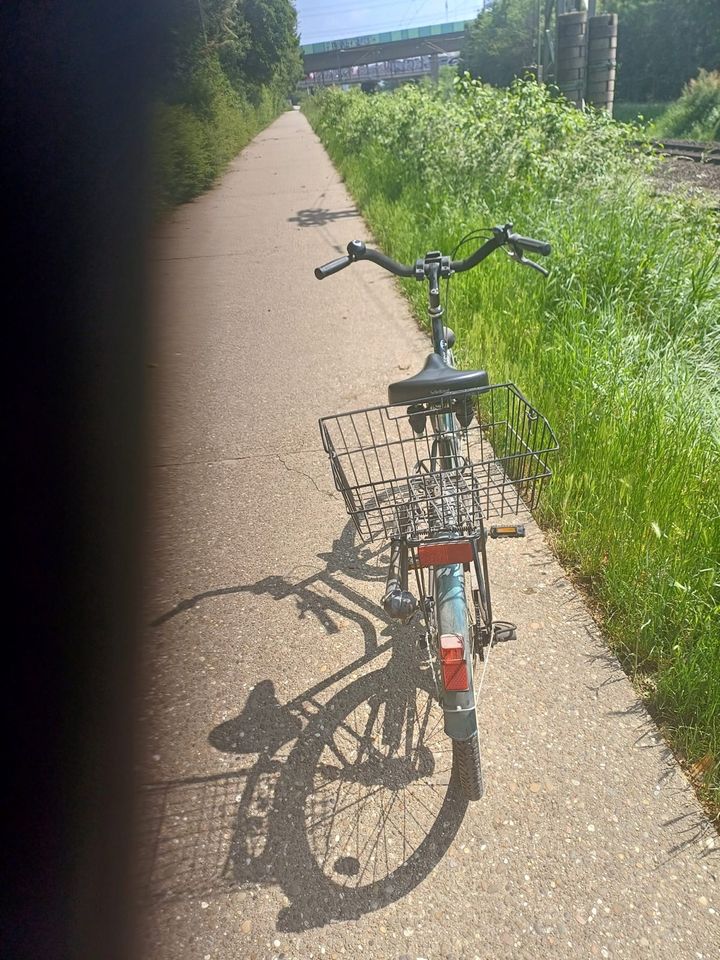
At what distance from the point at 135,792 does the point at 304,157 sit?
2091cm

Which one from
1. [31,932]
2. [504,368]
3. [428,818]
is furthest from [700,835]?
[504,368]

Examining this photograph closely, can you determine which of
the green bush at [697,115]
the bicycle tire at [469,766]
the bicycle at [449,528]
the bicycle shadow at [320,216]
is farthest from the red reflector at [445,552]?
the green bush at [697,115]

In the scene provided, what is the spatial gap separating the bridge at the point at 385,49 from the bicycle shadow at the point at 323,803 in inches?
2090

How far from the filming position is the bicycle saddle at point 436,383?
1.81m

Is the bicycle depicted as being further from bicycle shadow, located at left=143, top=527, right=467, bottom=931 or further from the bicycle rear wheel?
bicycle shadow, located at left=143, top=527, right=467, bottom=931

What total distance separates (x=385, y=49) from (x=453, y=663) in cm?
6895

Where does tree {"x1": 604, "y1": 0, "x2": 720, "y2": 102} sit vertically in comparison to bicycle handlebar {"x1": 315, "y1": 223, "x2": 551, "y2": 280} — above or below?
above

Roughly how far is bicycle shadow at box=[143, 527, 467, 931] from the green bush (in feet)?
103

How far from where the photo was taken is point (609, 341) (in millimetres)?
4387

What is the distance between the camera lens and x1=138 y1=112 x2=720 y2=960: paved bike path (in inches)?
74.4

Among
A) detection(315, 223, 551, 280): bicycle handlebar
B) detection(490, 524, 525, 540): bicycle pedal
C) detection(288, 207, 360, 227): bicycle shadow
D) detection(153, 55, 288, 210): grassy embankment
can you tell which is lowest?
detection(490, 524, 525, 540): bicycle pedal

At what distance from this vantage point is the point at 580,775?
2.24 metres

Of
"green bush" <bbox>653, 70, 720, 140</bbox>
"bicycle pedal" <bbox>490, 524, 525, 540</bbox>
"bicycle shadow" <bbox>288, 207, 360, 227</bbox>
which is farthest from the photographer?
"green bush" <bbox>653, 70, 720, 140</bbox>

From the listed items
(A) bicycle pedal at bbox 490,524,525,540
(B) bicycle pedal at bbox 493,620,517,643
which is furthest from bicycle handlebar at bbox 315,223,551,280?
(B) bicycle pedal at bbox 493,620,517,643
